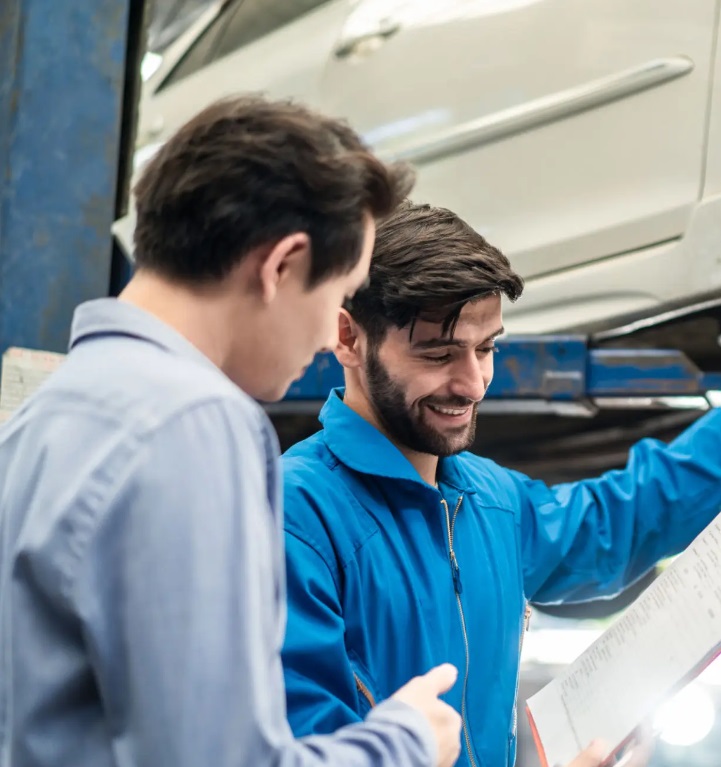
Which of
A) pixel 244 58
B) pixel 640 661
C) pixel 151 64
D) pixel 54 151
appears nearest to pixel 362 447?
pixel 640 661

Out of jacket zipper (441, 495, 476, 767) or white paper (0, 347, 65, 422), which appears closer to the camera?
jacket zipper (441, 495, 476, 767)

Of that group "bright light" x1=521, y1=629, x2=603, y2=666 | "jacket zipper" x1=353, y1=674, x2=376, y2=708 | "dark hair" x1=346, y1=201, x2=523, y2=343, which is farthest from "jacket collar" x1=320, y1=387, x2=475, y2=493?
"bright light" x1=521, y1=629, x2=603, y2=666

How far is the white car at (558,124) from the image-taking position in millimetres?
1781

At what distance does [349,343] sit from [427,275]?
0.15 meters

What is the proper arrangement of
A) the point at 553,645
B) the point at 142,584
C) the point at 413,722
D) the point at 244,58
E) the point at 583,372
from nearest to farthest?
the point at 142,584, the point at 413,722, the point at 583,372, the point at 244,58, the point at 553,645

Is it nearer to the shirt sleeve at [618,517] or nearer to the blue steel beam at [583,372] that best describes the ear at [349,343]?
the shirt sleeve at [618,517]

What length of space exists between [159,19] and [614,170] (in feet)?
6.29

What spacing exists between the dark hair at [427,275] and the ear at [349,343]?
0.05ft

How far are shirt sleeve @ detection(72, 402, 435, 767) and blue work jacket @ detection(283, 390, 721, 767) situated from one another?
1.30 feet

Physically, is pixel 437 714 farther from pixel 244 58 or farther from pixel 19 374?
pixel 244 58

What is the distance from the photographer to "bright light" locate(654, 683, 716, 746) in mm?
2254

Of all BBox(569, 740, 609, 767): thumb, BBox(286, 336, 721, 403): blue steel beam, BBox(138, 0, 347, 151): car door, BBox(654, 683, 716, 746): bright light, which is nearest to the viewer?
BBox(569, 740, 609, 767): thumb

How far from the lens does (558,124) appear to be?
6.18 feet

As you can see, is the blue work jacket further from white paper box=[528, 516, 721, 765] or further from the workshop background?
the workshop background
